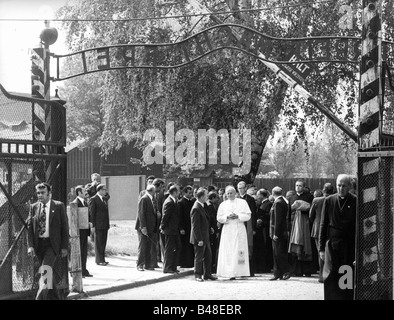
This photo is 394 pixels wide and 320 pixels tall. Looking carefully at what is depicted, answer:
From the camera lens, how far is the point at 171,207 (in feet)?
62.2

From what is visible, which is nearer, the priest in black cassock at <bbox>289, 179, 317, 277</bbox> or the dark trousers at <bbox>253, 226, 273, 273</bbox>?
the priest in black cassock at <bbox>289, 179, 317, 277</bbox>

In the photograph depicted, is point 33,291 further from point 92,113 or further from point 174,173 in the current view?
point 92,113

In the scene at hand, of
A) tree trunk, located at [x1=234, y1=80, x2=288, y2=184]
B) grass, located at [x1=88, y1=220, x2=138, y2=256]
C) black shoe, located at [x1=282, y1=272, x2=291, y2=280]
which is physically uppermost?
tree trunk, located at [x1=234, y1=80, x2=288, y2=184]

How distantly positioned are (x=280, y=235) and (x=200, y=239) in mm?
1808

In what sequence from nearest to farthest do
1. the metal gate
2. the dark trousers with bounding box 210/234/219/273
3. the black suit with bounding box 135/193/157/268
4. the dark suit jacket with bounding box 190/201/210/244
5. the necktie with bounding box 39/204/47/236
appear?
1. the necktie with bounding box 39/204/47/236
2. the metal gate
3. the dark suit jacket with bounding box 190/201/210/244
4. the black suit with bounding box 135/193/157/268
5. the dark trousers with bounding box 210/234/219/273

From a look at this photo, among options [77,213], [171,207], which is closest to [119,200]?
[171,207]

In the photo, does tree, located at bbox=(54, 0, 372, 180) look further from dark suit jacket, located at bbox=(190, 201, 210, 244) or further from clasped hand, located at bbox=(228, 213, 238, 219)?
dark suit jacket, located at bbox=(190, 201, 210, 244)

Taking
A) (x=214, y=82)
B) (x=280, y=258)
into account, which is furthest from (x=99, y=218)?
(x=214, y=82)

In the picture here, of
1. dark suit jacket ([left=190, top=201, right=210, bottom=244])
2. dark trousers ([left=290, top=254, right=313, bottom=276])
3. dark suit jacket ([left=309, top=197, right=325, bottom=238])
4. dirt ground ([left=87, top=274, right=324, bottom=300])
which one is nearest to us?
dirt ground ([left=87, top=274, right=324, bottom=300])

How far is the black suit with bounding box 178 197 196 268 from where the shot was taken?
1962 centimetres

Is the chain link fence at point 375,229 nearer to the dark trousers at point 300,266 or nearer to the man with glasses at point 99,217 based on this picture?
the dark trousers at point 300,266

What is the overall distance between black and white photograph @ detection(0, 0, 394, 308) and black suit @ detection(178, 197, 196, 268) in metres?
0.03

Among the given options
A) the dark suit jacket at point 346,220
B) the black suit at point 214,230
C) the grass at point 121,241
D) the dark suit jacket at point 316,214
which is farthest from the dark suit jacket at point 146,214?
the dark suit jacket at point 346,220

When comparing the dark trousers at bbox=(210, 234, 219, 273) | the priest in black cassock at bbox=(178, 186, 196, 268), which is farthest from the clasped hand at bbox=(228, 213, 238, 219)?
the dark trousers at bbox=(210, 234, 219, 273)
